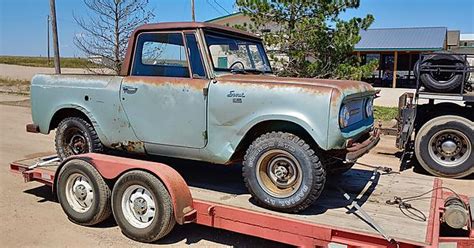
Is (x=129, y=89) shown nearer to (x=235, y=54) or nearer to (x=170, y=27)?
(x=170, y=27)

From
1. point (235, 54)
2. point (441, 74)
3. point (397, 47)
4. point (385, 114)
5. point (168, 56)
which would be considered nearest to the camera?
point (168, 56)

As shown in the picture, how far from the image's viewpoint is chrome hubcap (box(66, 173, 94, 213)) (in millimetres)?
4914

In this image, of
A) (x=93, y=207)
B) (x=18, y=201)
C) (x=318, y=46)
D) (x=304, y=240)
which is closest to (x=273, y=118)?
(x=304, y=240)

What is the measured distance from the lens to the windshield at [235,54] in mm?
4697

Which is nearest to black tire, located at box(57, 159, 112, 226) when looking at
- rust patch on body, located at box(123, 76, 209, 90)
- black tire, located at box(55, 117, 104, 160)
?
black tire, located at box(55, 117, 104, 160)

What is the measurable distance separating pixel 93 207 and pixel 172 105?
1.43 m

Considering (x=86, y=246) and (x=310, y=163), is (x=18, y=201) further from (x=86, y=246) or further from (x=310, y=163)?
(x=310, y=163)

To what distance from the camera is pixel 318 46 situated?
38.3 feet

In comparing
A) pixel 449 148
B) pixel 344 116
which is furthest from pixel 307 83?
pixel 449 148

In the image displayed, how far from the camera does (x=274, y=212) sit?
403cm

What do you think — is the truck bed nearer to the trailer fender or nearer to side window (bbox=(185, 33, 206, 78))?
the trailer fender

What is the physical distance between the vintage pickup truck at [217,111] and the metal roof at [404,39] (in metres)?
23.2

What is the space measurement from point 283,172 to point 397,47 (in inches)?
1011

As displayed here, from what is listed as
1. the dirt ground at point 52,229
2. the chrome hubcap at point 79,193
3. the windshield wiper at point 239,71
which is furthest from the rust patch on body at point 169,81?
the dirt ground at point 52,229
